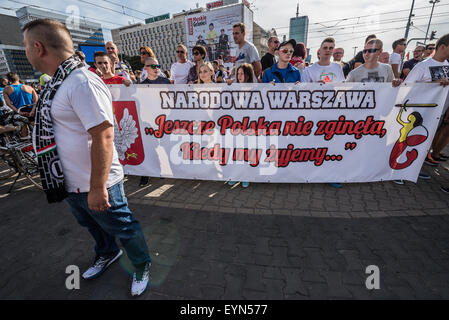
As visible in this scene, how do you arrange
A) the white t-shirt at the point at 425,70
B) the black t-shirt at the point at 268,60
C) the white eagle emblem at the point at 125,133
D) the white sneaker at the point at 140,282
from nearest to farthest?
the white sneaker at the point at 140,282
the white t-shirt at the point at 425,70
the white eagle emblem at the point at 125,133
the black t-shirt at the point at 268,60

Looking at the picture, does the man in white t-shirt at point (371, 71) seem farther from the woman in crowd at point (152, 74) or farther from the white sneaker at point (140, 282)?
the white sneaker at point (140, 282)

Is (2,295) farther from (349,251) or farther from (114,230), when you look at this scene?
(349,251)

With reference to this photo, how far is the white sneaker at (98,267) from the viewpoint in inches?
83.7

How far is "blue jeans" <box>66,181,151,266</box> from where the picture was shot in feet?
5.52

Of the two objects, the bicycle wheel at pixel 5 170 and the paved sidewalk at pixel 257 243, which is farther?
the bicycle wheel at pixel 5 170

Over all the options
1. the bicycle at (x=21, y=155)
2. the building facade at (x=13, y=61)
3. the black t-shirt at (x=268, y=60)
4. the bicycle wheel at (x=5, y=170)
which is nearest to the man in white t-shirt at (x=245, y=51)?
the black t-shirt at (x=268, y=60)

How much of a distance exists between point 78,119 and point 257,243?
2233mm

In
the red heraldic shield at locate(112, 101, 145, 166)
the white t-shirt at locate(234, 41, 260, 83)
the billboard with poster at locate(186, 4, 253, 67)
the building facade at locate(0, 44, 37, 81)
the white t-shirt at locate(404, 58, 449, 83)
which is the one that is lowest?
the red heraldic shield at locate(112, 101, 145, 166)

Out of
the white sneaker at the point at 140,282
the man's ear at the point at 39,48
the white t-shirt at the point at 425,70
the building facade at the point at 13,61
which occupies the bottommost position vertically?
the white sneaker at the point at 140,282

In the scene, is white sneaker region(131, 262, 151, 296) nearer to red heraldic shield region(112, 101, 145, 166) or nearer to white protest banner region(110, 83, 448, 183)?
white protest banner region(110, 83, 448, 183)

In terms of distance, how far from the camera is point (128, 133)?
12.7ft

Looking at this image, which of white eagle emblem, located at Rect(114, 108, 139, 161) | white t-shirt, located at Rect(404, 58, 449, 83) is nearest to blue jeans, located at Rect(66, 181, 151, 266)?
white eagle emblem, located at Rect(114, 108, 139, 161)

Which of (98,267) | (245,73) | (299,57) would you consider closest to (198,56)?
(245,73)

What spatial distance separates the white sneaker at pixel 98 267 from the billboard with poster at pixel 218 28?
40.0m
